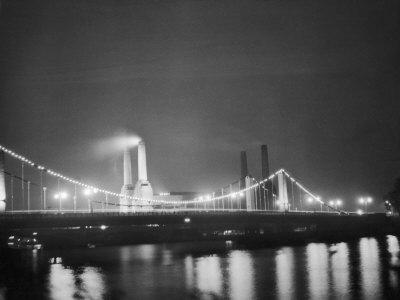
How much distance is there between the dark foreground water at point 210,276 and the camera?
24250mm

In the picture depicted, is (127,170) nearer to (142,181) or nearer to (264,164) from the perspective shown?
(142,181)

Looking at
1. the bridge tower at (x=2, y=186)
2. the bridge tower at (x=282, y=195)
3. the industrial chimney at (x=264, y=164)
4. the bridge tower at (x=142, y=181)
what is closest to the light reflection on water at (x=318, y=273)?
the bridge tower at (x=2, y=186)

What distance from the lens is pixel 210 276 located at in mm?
30109

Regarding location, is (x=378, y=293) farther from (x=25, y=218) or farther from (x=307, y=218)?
(x=307, y=218)

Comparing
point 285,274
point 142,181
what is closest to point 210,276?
point 285,274

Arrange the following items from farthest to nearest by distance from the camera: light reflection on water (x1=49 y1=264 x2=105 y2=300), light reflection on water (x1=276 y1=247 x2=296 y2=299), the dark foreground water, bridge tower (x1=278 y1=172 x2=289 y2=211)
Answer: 1. bridge tower (x1=278 y1=172 x2=289 y2=211)
2. light reflection on water (x1=49 y1=264 x2=105 y2=300)
3. the dark foreground water
4. light reflection on water (x1=276 y1=247 x2=296 y2=299)

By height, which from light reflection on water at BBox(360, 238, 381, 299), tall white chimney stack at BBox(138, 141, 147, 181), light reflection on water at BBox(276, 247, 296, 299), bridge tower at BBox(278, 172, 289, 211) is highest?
tall white chimney stack at BBox(138, 141, 147, 181)

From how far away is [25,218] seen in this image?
Answer: 3947 cm

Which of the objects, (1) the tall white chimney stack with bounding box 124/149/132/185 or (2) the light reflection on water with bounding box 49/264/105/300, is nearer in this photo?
(2) the light reflection on water with bounding box 49/264/105/300

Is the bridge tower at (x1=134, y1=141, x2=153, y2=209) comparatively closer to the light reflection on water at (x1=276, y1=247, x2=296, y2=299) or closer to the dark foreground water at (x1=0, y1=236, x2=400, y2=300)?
the dark foreground water at (x1=0, y1=236, x2=400, y2=300)

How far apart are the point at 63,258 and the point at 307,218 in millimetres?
29627

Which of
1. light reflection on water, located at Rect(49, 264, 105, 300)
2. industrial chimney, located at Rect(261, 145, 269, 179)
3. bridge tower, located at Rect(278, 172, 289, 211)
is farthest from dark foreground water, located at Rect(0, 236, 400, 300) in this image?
industrial chimney, located at Rect(261, 145, 269, 179)

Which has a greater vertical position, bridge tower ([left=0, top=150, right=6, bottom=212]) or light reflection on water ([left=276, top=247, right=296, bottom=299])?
bridge tower ([left=0, top=150, right=6, bottom=212])

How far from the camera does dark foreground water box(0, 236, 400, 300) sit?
24250 mm
